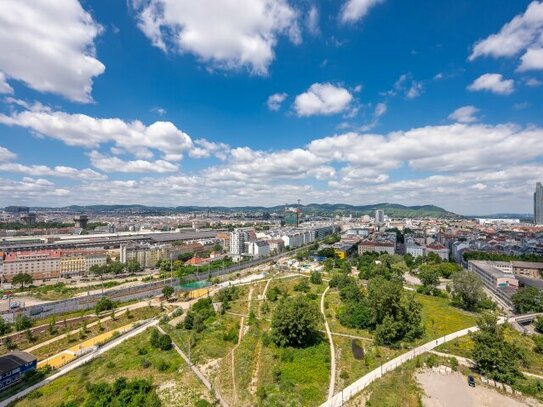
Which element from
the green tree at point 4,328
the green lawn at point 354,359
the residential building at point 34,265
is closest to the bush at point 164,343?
the green lawn at point 354,359

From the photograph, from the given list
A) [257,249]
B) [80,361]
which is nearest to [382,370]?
[80,361]

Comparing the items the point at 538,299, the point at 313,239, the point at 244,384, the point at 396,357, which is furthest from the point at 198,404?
the point at 313,239

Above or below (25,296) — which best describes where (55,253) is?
above

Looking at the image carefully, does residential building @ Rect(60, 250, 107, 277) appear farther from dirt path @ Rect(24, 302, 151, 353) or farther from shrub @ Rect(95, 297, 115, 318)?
dirt path @ Rect(24, 302, 151, 353)

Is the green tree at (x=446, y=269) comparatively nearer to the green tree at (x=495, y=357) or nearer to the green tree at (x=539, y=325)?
the green tree at (x=539, y=325)

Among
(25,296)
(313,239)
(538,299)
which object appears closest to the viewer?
(538,299)

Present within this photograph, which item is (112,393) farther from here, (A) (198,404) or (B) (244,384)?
(B) (244,384)

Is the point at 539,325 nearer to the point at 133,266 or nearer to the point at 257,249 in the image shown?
the point at 257,249
